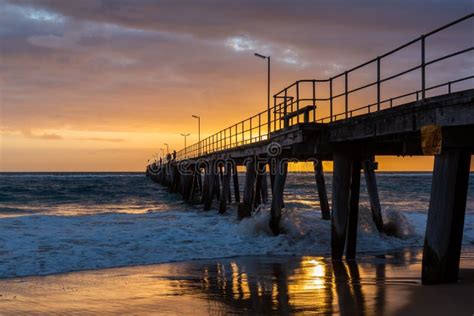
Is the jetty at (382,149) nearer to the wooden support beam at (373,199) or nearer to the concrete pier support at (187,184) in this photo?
the wooden support beam at (373,199)

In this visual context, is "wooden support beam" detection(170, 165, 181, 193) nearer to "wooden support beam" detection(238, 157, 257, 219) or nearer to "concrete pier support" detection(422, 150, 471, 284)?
"wooden support beam" detection(238, 157, 257, 219)

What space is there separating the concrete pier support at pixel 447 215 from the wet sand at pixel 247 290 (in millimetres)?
296

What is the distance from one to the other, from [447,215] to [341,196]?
4542mm

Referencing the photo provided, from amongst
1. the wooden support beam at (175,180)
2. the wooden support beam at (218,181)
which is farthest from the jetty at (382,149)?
the wooden support beam at (175,180)

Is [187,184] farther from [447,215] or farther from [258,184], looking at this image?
[447,215]

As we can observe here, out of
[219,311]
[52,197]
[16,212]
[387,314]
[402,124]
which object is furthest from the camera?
[52,197]

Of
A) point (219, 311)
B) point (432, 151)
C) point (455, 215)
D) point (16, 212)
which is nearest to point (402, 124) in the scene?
point (432, 151)

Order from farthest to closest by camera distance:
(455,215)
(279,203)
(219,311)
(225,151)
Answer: (225,151) < (279,203) < (455,215) < (219,311)

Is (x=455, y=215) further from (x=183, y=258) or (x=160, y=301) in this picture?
(x=183, y=258)

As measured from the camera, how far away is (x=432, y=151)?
28.7 ft

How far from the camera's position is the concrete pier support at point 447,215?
8602mm

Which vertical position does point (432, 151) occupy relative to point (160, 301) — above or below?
above

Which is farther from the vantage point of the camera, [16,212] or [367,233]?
[16,212]

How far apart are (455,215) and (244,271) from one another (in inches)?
192
